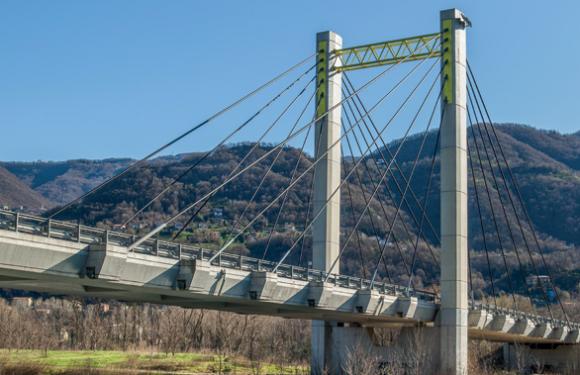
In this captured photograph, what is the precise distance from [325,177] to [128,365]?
114 feet

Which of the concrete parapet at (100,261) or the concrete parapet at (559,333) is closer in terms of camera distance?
the concrete parapet at (100,261)

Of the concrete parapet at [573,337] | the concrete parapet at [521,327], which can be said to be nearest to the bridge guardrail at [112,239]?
the concrete parapet at [521,327]

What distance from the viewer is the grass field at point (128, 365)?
74312 millimetres

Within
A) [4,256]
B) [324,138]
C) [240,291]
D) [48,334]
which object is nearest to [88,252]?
[4,256]

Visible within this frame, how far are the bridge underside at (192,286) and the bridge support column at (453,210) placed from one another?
1.57 metres

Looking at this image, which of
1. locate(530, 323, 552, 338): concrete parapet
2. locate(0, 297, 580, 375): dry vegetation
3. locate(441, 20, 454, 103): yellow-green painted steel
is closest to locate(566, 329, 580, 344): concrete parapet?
locate(0, 297, 580, 375): dry vegetation

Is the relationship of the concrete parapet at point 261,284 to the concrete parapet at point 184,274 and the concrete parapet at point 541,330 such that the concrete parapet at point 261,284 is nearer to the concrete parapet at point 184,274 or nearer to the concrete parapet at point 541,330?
the concrete parapet at point 184,274

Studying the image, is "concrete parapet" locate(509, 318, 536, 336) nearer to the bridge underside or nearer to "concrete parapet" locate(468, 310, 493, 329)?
the bridge underside

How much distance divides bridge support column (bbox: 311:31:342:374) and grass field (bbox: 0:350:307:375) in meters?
10.1

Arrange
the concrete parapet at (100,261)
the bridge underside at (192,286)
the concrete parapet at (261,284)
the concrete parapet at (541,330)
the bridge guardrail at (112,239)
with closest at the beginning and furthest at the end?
the bridge guardrail at (112,239) → the bridge underside at (192,286) → the concrete parapet at (100,261) → the concrete parapet at (261,284) → the concrete parapet at (541,330)

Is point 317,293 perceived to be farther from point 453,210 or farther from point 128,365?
point 128,365

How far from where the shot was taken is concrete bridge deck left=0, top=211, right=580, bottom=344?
32.5 meters

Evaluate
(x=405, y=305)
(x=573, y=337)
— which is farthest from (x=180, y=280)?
(x=573, y=337)

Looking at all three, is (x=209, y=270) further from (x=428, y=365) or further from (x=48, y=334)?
(x=48, y=334)
